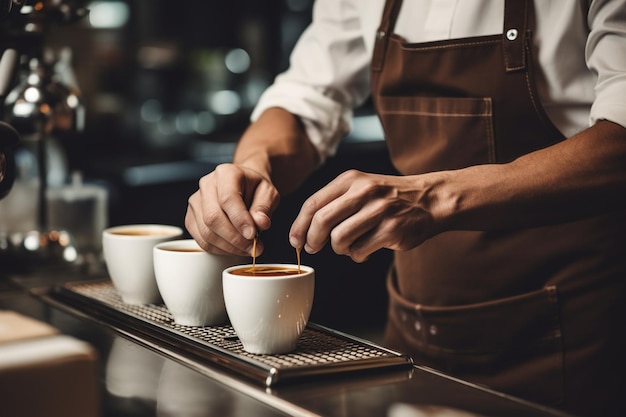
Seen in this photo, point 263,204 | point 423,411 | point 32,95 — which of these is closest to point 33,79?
point 32,95

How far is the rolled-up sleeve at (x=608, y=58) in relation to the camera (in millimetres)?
1456

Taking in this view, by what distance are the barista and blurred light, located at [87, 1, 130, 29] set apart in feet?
12.1

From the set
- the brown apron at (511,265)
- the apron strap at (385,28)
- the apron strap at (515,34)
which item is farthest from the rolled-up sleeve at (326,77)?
the apron strap at (515,34)

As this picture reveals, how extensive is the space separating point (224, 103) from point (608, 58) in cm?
426

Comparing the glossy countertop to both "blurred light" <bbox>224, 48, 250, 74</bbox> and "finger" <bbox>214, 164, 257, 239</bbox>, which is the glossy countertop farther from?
"blurred light" <bbox>224, 48, 250, 74</bbox>

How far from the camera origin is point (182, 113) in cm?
561

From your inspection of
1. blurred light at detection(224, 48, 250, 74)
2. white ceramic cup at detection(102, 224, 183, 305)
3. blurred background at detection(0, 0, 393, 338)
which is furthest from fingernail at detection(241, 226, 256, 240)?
blurred light at detection(224, 48, 250, 74)

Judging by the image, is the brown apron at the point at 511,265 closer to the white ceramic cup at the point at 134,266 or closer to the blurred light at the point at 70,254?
the white ceramic cup at the point at 134,266

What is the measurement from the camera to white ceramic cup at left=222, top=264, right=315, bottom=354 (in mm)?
1247

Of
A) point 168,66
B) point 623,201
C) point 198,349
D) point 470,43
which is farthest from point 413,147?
point 168,66

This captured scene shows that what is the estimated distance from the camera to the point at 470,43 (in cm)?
171

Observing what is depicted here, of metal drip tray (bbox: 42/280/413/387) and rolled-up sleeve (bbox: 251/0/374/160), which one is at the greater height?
rolled-up sleeve (bbox: 251/0/374/160)

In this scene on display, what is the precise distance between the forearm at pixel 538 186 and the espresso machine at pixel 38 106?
3.38 ft

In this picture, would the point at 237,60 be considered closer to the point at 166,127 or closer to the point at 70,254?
the point at 166,127
